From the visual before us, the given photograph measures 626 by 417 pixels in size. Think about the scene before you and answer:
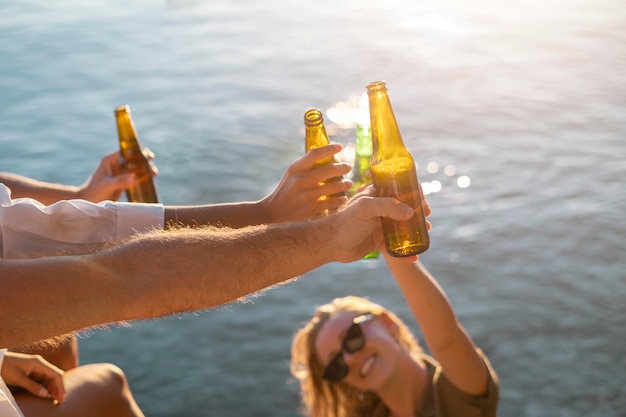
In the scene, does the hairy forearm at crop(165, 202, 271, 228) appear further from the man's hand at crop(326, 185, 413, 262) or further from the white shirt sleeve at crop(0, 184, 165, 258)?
the man's hand at crop(326, 185, 413, 262)

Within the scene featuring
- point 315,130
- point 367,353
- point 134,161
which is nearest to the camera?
point 315,130

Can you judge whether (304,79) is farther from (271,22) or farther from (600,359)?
(600,359)

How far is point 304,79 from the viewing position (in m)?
10.3

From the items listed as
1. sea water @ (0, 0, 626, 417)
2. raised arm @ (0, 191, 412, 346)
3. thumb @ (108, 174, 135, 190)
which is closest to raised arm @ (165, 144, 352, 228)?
raised arm @ (0, 191, 412, 346)

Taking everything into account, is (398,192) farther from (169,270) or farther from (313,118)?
(169,270)

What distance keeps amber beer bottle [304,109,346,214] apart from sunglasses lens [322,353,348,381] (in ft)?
4.15

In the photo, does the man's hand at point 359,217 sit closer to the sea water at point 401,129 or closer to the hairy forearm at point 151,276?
the hairy forearm at point 151,276

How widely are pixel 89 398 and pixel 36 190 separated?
3.83ft

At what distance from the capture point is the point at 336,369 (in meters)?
4.12

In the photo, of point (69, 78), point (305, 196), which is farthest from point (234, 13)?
point (305, 196)

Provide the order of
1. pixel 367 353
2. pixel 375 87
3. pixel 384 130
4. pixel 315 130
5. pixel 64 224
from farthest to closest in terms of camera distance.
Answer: pixel 367 353 < pixel 315 130 < pixel 384 130 < pixel 375 87 < pixel 64 224

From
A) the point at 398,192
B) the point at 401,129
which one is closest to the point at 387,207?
the point at 398,192

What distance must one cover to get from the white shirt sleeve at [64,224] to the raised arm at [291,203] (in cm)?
13

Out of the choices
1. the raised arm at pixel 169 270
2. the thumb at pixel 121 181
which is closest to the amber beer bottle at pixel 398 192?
the raised arm at pixel 169 270
